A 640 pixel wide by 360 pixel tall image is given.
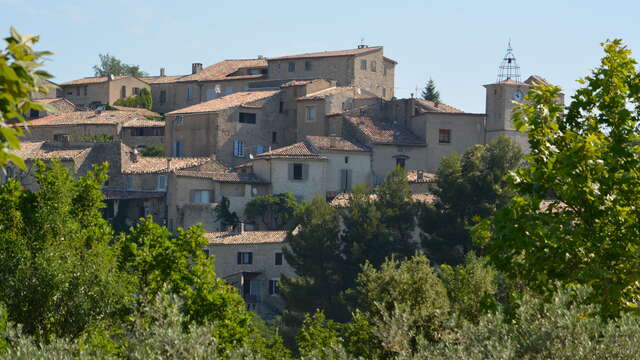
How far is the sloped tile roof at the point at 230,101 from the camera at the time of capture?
80.5 metres

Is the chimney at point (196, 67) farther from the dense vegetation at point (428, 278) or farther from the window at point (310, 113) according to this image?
the dense vegetation at point (428, 278)

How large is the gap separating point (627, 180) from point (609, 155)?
542 mm

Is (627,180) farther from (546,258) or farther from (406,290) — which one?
(406,290)

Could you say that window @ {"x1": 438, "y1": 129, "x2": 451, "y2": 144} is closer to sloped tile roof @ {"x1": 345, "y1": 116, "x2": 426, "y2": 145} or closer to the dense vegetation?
sloped tile roof @ {"x1": 345, "y1": 116, "x2": 426, "y2": 145}

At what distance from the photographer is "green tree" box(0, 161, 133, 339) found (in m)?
20.5

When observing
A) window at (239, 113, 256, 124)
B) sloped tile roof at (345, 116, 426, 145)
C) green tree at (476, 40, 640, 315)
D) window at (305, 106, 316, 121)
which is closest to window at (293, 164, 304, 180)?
sloped tile roof at (345, 116, 426, 145)

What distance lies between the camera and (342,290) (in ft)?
199

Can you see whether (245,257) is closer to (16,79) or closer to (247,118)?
(247,118)

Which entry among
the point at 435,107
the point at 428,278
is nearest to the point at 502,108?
the point at 435,107

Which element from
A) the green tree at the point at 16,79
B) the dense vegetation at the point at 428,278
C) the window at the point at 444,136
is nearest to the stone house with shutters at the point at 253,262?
the window at the point at 444,136

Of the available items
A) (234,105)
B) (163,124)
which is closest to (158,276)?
(234,105)

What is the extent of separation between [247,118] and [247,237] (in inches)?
597

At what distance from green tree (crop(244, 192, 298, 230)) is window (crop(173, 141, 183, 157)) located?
12455 mm

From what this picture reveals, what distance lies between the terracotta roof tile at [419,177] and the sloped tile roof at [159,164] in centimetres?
1374
